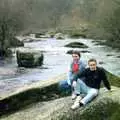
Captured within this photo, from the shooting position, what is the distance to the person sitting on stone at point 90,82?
36.6 feet

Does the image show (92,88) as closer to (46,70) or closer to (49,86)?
(49,86)

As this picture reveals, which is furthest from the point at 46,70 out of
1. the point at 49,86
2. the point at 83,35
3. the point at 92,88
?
the point at 83,35

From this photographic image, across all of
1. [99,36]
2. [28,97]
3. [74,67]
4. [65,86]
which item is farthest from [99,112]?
[99,36]

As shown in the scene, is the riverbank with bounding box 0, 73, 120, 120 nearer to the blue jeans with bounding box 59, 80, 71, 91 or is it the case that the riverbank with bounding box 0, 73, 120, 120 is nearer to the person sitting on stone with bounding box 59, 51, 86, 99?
the blue jeans with bounding box 59, 80, 71, 91

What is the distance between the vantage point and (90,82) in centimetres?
1149

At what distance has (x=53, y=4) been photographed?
122 m

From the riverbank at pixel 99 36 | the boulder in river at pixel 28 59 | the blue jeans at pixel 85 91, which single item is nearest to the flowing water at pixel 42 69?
the boulder in river at pixel 28 59

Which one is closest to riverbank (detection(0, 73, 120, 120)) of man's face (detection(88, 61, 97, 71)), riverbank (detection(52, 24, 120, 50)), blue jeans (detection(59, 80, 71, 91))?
blue jeans (detection(59, 80, 71, 91))

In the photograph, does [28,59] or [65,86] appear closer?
[65,86]

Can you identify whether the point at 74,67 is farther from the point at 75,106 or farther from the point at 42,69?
the point at 42,69

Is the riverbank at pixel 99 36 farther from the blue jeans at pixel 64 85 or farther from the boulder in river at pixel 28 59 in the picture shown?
the blue jeans at pixel 64 85

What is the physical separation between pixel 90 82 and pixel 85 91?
0.29 m

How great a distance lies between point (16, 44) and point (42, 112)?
138ft

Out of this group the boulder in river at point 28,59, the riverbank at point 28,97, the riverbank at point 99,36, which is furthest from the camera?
the riverbank at point 99,36
